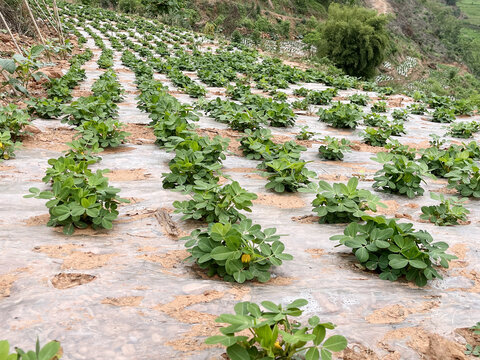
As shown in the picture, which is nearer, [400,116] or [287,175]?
[287,175]

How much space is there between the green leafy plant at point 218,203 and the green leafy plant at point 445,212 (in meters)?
1.24

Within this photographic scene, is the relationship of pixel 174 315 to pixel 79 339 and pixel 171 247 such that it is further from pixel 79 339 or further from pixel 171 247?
pixel 171 247

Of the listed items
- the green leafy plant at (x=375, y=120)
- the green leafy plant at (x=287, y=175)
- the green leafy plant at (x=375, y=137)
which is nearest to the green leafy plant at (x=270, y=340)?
the green leafy plant at (x=287, y=175)

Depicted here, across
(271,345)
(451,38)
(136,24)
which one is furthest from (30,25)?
(451,38)

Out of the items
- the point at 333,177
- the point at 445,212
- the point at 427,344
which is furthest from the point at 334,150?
the point at 427,344

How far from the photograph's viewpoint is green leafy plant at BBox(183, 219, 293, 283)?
1616 millimetres

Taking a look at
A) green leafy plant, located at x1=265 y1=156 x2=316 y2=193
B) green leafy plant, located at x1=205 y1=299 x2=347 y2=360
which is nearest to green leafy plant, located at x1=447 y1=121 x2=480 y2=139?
green leafy plant, located at x1=265 y1=156 x2=316 y2=193

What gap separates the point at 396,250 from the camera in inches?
68.4

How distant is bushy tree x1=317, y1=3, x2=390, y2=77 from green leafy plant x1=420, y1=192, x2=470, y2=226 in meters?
23.2

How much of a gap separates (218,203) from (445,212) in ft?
4.98

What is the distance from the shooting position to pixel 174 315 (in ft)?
4.61

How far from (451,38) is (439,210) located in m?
80.1

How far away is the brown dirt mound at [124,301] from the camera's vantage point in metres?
1.42

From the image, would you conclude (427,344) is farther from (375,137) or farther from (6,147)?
(375,137)
